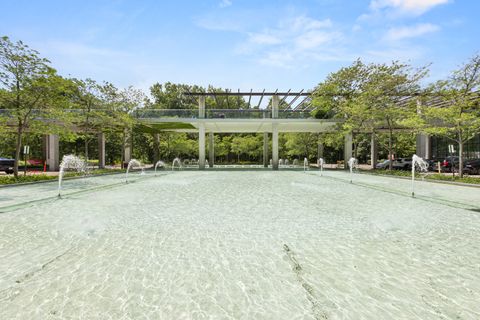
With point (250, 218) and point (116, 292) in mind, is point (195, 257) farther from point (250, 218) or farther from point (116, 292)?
point (250, 218)

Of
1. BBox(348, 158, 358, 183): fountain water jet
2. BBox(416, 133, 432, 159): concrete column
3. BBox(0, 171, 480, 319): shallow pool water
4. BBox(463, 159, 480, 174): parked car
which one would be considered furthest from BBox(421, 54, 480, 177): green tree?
BBox(416, 133, 432, 159): concrete column

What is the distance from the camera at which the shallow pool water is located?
9.99ft

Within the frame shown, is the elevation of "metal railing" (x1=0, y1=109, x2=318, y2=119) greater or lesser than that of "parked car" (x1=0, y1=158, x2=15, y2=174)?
greater

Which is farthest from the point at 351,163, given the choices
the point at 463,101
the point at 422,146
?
the point at 422,146

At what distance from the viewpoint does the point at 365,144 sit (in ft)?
179

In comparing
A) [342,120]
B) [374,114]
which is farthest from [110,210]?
[342,120]

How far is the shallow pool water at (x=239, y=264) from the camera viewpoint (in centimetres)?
304

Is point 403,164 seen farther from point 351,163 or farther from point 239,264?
point 239,264

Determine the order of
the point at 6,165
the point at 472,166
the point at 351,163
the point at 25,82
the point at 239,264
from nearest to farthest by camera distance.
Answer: the point at 239,264 → the point at 25,82 → the point at 351,163 → the point at 472,166 → the point at 6,165

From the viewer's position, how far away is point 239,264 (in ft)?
13.9

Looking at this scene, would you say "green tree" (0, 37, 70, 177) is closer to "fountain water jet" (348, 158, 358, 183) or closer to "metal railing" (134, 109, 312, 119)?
"metal railing" (134, 109, 312, 119)

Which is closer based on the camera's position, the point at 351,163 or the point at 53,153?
the point at 351,163

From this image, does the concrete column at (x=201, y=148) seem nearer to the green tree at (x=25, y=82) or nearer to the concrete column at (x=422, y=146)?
the green tree at (x=25, y=82)

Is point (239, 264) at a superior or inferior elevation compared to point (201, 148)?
inferior
